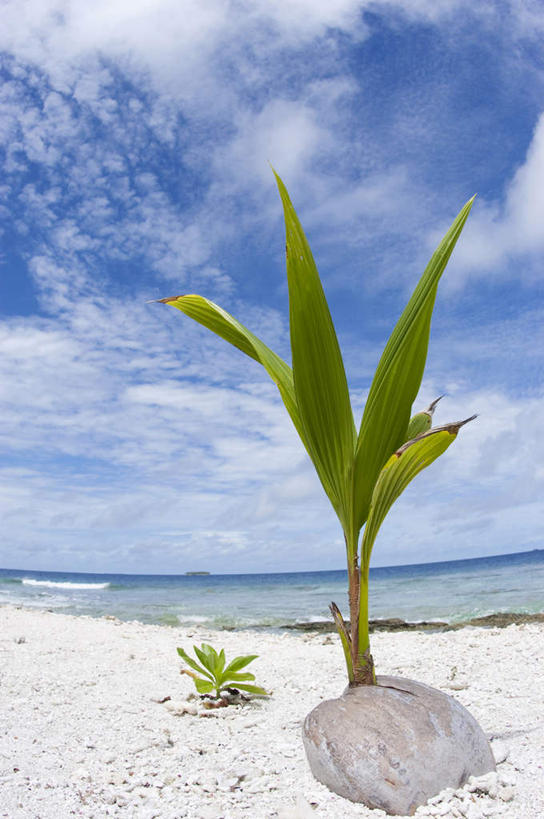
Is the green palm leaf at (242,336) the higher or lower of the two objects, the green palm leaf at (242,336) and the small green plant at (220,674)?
the higher

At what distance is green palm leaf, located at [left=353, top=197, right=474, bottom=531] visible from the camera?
2.51m

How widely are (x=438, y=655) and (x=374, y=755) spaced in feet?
10.8

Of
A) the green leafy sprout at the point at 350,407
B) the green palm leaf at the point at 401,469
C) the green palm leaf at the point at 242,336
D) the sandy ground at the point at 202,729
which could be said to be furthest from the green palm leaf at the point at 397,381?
the sandy ground at the point at 202,729

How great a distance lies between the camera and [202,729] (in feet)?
11.4

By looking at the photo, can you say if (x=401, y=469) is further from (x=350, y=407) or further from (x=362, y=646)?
(x=362, y=646)

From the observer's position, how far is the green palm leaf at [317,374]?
7.93 ft

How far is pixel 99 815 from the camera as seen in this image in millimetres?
2260

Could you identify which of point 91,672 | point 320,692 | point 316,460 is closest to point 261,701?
point 320,692

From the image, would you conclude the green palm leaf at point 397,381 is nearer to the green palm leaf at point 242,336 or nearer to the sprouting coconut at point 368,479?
the sprouting coconut at point 368,479

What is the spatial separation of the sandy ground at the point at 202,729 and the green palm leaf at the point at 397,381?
4.48ft

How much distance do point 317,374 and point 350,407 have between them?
26cm

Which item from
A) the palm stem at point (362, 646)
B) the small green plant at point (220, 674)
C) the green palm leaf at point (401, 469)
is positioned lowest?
the small green plant at point (220, 674)

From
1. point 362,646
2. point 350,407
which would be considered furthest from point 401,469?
point 362,646

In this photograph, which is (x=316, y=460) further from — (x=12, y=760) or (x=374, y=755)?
(x=12, y=760)
